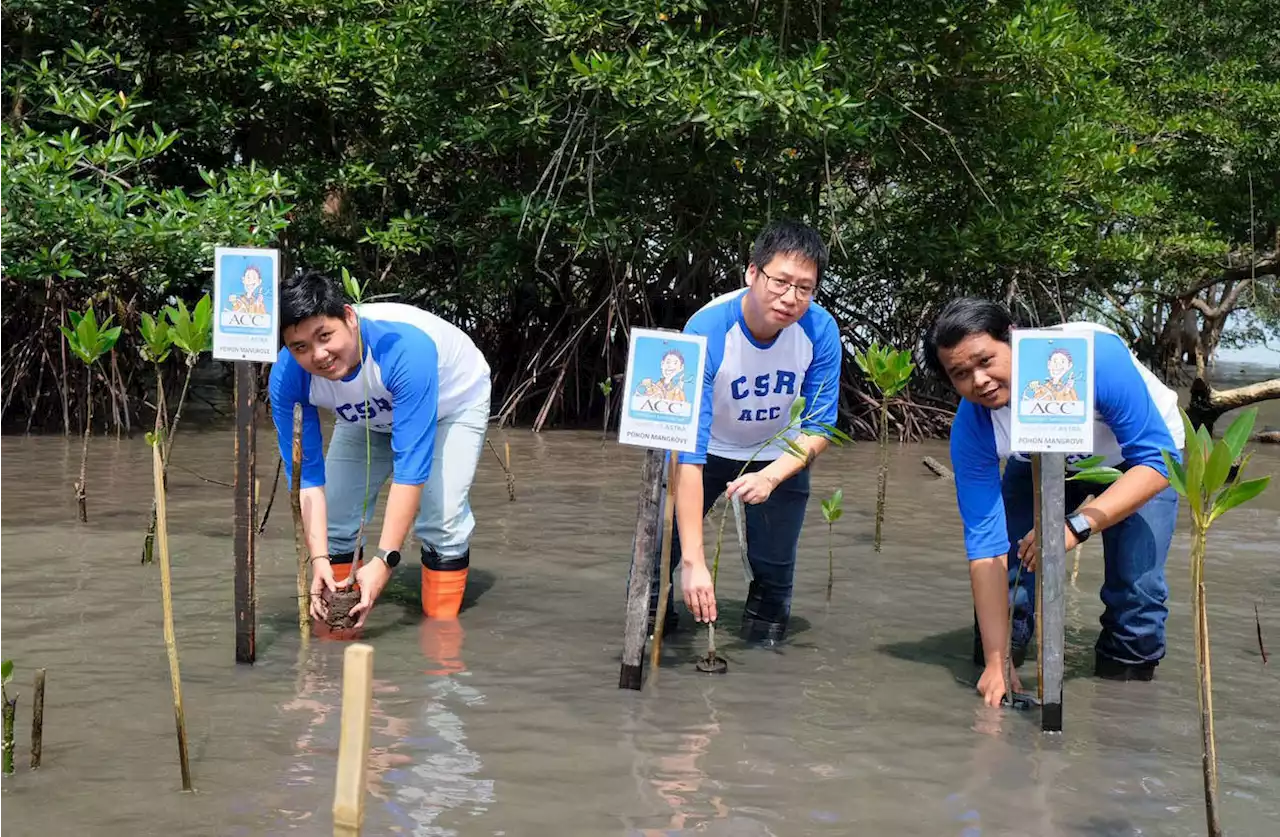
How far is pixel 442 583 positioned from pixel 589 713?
1128mm

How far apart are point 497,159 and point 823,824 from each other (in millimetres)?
8749

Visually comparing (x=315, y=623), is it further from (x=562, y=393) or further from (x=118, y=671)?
(x=562, y=393)

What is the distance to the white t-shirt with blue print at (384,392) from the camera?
4.36 meters

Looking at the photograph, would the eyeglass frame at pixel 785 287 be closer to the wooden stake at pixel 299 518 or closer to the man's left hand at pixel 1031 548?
the man's left hand at pixel 1031 548

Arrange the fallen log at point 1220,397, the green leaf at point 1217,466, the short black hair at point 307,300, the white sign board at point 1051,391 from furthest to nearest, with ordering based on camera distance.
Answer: the fallen log at point 1220,397, the short black hair at point 307,300, the white sign board at point 1051,391, the green leaf at point 1217,466

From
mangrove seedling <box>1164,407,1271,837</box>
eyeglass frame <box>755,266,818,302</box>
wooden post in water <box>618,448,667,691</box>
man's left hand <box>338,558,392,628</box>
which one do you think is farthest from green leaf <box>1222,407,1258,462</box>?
man's left hand <box>338,558,392,628</box>

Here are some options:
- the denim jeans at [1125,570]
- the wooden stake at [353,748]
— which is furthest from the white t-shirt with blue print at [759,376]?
the wooden stake at [353,748]

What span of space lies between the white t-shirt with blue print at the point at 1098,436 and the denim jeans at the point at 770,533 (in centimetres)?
69

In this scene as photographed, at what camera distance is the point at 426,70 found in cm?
979

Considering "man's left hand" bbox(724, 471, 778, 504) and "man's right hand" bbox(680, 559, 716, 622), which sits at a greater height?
"man's left hand" bbox(724, 471, 778, 504)

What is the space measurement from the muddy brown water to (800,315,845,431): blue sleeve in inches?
31.5

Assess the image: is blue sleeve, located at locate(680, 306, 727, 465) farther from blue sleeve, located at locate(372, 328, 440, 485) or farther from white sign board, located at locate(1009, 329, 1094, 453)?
white sign board, located at locate(1009, 329, 1094, 453)

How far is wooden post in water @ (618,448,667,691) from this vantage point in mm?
3975

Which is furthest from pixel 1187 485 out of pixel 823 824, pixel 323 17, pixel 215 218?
pixel 323 17
